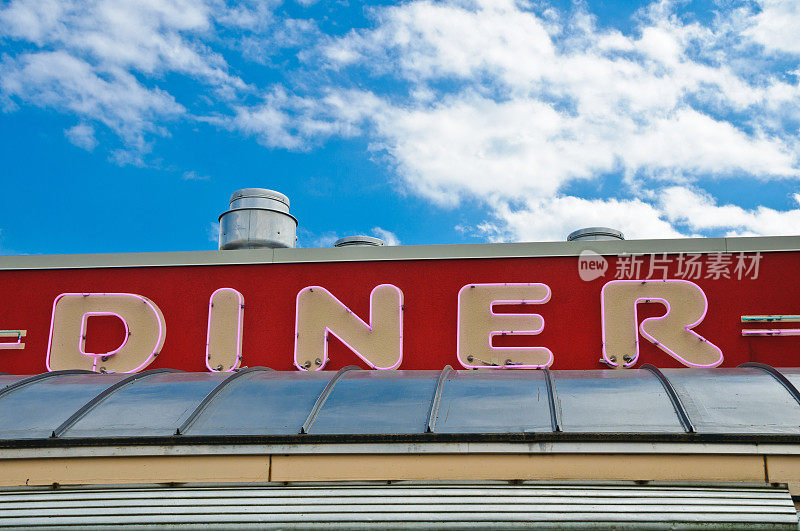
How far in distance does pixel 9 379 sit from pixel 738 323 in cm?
999

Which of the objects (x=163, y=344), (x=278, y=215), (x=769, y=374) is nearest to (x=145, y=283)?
(x=163, y=344)

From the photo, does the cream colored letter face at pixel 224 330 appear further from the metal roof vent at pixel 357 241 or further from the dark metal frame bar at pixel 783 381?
the dark metal frame bar at pixel 783 381

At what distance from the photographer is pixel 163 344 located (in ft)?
39.6

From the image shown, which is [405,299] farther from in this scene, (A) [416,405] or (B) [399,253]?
(A) [416,405]

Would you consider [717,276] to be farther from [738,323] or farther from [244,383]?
[244,383]

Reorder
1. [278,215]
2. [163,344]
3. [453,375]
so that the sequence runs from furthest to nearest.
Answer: [278,215] < [163,344] < [453,375]

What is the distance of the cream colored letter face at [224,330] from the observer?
11.8m

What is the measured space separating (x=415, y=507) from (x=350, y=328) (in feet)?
20.0

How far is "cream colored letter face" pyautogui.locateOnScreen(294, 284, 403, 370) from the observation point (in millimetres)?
11594

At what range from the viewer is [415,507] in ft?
19.0

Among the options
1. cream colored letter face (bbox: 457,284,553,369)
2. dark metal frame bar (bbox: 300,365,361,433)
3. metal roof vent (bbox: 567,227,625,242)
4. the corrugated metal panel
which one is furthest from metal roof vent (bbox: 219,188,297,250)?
the corrugated metal panel
